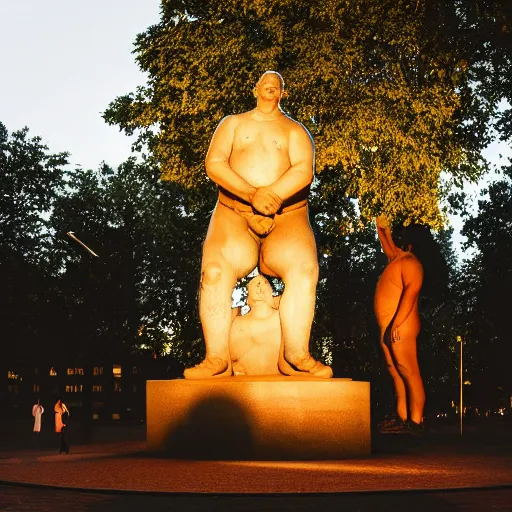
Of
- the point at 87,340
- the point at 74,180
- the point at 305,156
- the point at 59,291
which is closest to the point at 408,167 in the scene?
the point at 305,156

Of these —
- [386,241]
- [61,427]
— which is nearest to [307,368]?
[61,427]

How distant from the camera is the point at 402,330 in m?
24.4

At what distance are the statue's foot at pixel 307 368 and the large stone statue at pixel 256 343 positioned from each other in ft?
1.12

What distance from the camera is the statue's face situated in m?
16.1

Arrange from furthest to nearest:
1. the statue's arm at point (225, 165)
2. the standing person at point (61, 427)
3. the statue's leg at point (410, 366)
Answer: the statue's leg at point (410, 366) → the standing person at point (61, 427) → the statue's arm at point (225, 165)

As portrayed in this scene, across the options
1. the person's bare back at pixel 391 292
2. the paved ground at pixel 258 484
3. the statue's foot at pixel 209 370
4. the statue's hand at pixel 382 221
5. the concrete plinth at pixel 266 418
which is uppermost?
the statue's hand at pixel 382 221

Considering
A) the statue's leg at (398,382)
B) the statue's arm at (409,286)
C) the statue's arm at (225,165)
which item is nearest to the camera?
the statue's arm at (225,165)

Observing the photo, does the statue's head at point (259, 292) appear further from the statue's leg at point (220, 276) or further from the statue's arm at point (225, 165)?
the statue's arm at point (225, 165)

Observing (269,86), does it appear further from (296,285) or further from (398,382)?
(398,382)

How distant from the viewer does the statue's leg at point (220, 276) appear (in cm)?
1583

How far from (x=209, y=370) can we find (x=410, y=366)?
933 cm

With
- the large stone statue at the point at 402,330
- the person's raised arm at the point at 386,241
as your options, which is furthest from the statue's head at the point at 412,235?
the large stone statue at the point at 402,330

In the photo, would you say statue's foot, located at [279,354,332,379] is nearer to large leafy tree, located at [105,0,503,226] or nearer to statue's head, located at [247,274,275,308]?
statue's head, located at [247,274,275,308]

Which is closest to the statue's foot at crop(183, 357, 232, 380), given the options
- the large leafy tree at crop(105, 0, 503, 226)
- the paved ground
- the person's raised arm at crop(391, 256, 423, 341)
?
the paved ground
